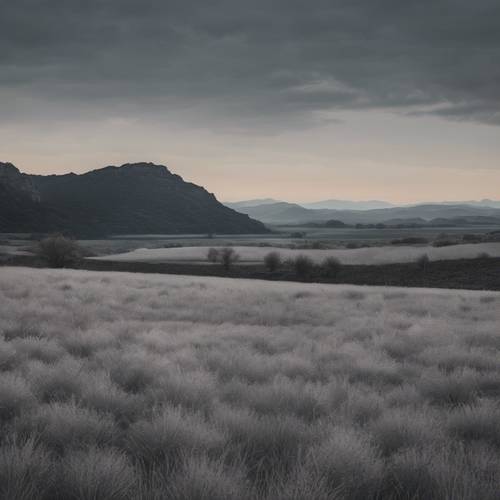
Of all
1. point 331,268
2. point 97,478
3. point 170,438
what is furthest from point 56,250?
point 97,478

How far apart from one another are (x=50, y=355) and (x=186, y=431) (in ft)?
12.8

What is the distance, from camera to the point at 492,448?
4242mm

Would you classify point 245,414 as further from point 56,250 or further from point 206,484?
point 56,250

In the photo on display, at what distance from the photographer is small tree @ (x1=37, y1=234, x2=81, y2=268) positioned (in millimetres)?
46875

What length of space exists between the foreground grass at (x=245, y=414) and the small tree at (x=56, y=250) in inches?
1519

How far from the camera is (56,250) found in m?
46.8

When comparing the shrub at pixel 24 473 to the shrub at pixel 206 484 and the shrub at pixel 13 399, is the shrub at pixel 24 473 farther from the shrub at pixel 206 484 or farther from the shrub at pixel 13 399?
the shrub at pixel 13 399

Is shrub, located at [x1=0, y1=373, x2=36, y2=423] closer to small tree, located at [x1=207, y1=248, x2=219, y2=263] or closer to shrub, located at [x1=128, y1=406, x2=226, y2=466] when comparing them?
shrub, located at [x1=128, y1=406, x2=226, y2=466]

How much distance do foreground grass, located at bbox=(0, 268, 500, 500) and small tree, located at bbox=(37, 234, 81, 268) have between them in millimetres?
38590

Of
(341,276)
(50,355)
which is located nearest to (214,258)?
(341,276)

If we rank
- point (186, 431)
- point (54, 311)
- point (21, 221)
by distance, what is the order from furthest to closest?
point (21, 221) < point (54, 311) < point (186, 431)

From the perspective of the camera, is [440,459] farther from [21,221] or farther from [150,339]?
[21,221]

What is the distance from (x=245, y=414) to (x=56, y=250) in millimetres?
45634

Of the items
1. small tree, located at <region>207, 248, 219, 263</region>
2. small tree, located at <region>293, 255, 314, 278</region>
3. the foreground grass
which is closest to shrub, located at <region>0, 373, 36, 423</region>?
the foreground grass
